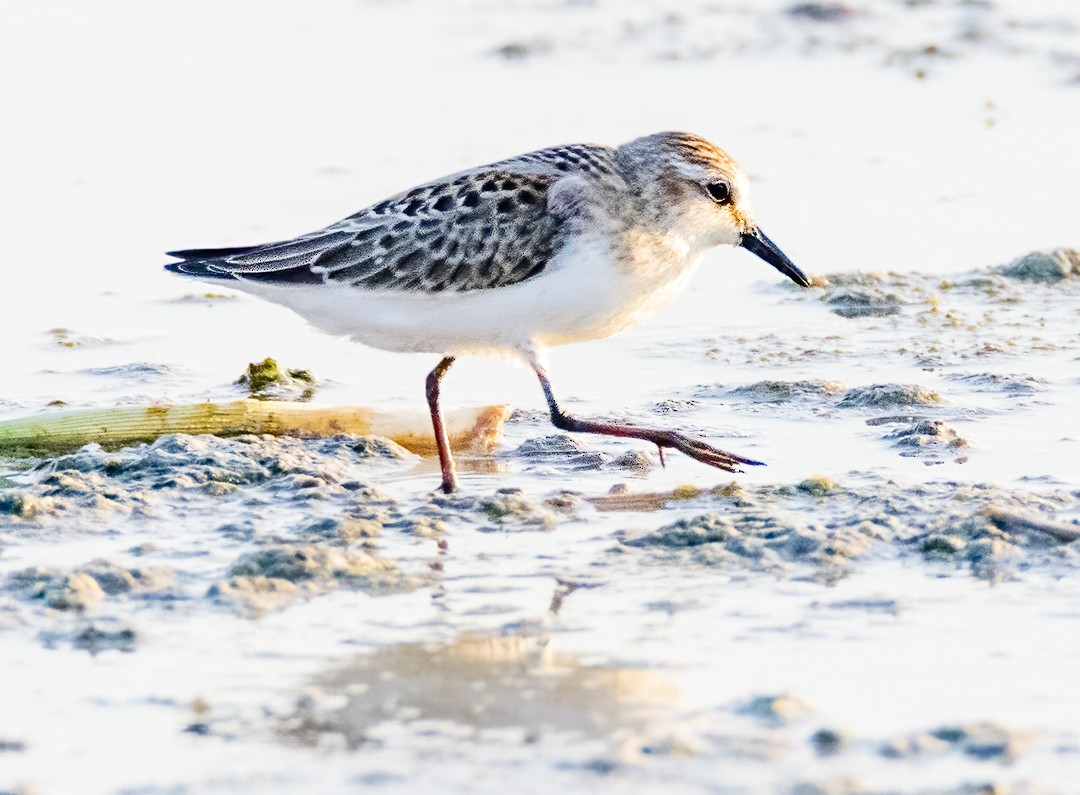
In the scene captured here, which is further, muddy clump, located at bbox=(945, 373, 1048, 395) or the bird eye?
muddy clump, located at bbox=(945, 373, 1048, 395)

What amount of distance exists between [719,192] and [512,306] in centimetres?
97

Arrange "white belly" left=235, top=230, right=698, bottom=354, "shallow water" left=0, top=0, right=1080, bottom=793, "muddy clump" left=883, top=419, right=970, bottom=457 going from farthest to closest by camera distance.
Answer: "muddy clump" left=883, top=419, right=970, bottom=457 < "white belly" left=235, top=230, right=698, bottom=354 < "shallow water" left=0, top=0, right=1080, bottom=793

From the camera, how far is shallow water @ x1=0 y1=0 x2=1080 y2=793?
427 cm

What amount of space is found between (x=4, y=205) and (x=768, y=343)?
4238 mm

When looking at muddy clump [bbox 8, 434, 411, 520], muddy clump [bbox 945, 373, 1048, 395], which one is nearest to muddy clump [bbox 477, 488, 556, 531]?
muddy clump [bbox 8, 434, 411, 520]

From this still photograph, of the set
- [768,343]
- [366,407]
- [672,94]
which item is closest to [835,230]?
[768,343]

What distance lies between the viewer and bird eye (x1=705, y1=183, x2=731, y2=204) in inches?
261

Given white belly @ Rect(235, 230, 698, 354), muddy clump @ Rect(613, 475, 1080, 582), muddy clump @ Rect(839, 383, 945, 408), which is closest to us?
muddy clump @ Rect(613, 475, 1080, 582)

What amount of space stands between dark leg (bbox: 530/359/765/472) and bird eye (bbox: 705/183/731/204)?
0.91 metres

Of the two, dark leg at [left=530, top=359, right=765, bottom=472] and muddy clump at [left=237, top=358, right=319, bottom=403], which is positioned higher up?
muddy clump at [left=237, top=358, right=319, bottom=403]

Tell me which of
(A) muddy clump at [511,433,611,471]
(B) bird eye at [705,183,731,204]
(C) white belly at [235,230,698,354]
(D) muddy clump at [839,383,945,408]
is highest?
(B) bird eye at [705,183,731,204]

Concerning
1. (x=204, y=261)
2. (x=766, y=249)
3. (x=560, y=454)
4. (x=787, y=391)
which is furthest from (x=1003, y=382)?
(x=204, y=261)

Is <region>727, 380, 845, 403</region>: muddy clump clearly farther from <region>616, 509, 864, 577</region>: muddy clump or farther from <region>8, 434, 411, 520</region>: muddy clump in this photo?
<region>616, 509, 864, 577</region>: muddy clump

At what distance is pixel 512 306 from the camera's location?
6.26 meters
